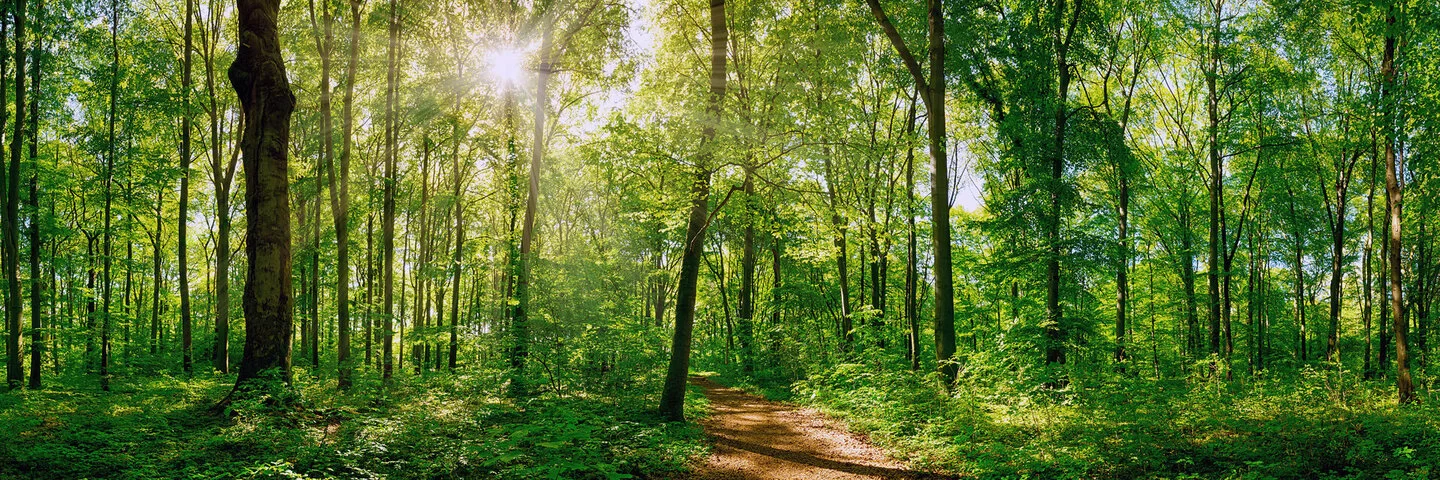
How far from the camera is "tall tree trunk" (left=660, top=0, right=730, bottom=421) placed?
1004 cm

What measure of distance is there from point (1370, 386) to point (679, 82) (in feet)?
54.5

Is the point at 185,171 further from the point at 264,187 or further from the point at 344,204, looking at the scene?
the point at 264,187

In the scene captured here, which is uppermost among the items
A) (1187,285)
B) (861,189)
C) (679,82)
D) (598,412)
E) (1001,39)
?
(679,82)

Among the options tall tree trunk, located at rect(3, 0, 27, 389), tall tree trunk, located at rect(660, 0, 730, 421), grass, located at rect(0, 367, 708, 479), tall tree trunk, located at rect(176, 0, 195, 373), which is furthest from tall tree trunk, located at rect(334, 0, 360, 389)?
tall tree trunk, located at rect(660, 0, 730, 421)

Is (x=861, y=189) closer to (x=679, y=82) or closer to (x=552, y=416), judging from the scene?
(x=679, y=82)

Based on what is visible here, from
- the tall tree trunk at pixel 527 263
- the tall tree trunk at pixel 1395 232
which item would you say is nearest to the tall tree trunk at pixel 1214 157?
the tall tree trunk at pixel 1395 232

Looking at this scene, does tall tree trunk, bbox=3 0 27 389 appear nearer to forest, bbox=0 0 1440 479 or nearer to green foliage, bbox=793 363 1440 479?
forest, bbox=0 0 1440 479

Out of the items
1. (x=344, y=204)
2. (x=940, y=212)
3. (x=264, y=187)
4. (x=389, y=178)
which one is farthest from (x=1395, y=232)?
(x=389, y=178)

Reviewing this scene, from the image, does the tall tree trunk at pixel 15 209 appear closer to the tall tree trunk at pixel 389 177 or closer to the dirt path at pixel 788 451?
the tall tree trunk at pixel 389 177

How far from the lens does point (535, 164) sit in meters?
15.9

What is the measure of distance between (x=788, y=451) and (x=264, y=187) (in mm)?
8139

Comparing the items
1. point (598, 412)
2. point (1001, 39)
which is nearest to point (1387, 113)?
point (1001, 39)

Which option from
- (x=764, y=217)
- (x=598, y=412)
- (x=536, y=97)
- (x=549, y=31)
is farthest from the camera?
(x=536, y=97)

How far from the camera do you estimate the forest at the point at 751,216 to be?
729 cm
